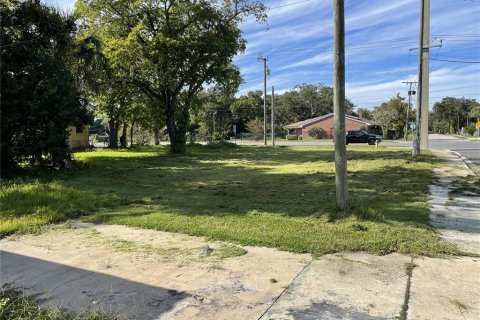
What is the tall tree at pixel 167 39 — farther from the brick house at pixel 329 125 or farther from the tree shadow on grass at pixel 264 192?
Answer: the brick house at pixel 329 125

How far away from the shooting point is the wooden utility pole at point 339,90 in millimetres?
6574

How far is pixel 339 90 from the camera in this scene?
6.56 metres

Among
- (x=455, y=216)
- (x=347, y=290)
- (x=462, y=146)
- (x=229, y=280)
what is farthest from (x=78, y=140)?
(x=347, y=290)

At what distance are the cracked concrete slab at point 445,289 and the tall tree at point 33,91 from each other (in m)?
13.0

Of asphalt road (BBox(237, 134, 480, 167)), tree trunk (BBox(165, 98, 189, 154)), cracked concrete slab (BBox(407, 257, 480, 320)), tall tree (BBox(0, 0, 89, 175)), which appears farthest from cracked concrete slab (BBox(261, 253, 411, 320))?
tree trunk (BBox(165, 98, 189, 154))

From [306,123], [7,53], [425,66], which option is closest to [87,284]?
[7,53]

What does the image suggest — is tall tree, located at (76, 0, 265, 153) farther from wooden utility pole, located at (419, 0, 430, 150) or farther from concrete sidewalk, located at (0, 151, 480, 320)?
concrete sidewalk, located at (0, 151, 480, 320)

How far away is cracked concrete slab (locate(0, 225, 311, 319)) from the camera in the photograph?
3.61 metres

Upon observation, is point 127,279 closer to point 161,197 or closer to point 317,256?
point 317,256

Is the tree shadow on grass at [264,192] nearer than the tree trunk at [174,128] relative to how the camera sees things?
Yes

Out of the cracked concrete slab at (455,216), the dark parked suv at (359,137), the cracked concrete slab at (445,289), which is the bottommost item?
the cracked concrete slab at (445,289)

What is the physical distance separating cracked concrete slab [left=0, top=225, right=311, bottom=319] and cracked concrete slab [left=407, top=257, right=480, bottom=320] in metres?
1.20

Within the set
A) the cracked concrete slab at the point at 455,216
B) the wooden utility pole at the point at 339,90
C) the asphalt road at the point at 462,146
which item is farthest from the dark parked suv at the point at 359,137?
the wooden utility pole at the point at 339,90

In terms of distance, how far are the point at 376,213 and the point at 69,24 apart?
46.5 ft
